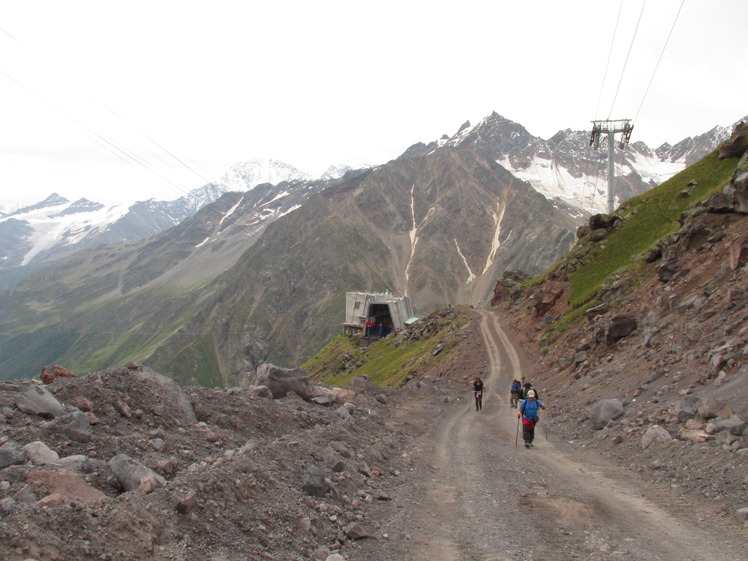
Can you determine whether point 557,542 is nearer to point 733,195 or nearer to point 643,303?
point 643,303

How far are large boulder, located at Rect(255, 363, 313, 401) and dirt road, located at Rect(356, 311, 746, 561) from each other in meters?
5.70

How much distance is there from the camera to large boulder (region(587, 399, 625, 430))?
17375 mm

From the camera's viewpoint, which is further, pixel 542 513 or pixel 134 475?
pixel 542 513

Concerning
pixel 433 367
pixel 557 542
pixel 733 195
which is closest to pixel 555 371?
pixel 733 195

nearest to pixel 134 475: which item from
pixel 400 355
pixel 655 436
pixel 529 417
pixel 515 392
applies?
pixel 655 436

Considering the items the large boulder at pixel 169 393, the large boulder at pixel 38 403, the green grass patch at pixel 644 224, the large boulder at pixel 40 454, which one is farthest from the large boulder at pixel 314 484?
the green grass patch at pixel 644 224

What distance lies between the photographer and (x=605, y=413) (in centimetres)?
1769

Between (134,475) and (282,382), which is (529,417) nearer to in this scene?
(282,382)

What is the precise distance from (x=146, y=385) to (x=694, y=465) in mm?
13482

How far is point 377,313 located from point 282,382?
86.8m

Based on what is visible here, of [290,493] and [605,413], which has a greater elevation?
[605,413]

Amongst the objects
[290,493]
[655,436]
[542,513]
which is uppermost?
[655,436]

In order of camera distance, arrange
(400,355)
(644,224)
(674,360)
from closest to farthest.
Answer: (674,360) < (644,224) < (400,355)

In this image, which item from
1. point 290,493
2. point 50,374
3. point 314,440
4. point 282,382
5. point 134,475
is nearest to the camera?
point 134,475
